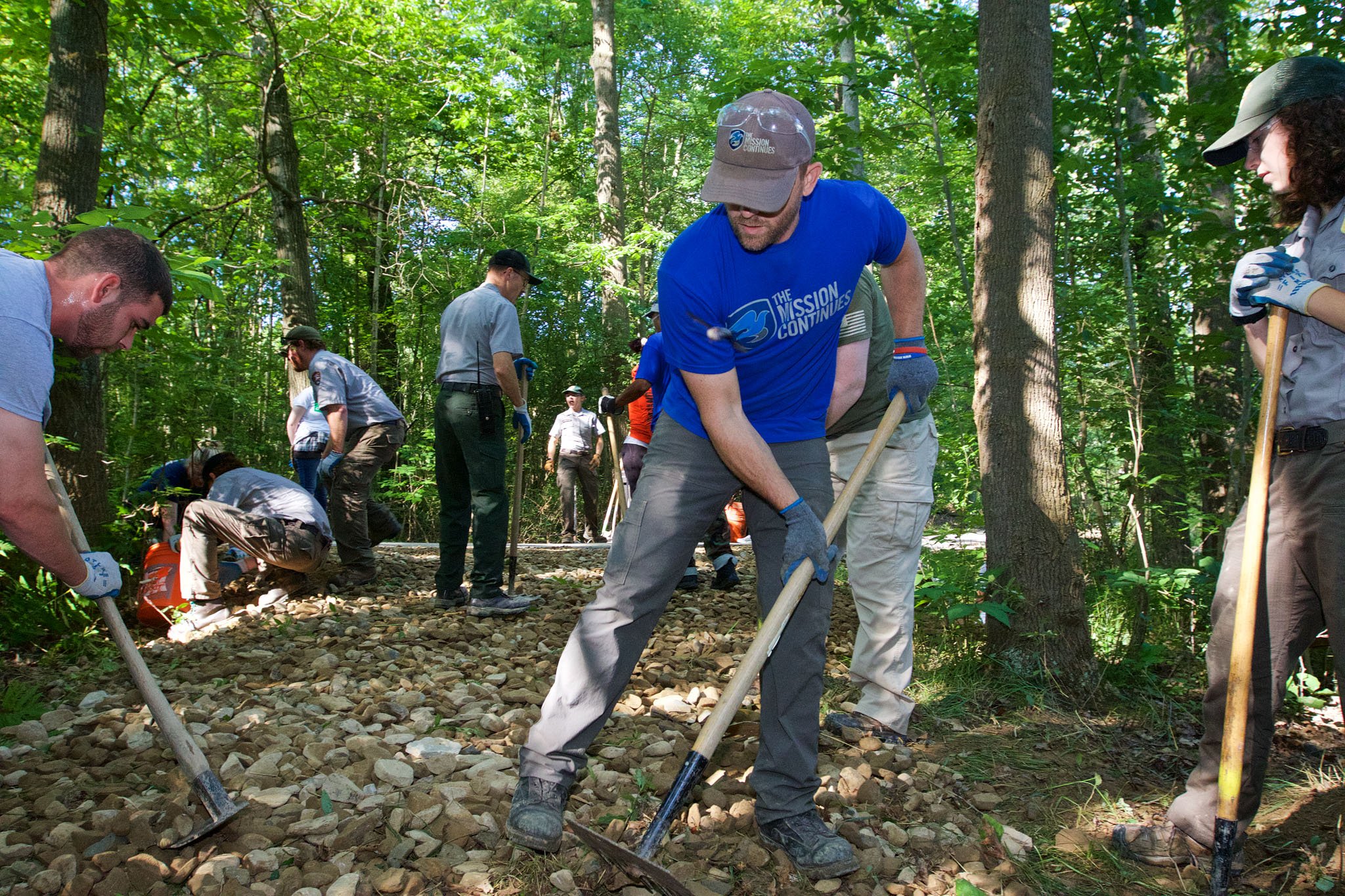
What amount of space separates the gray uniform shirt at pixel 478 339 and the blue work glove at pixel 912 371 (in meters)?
3.02

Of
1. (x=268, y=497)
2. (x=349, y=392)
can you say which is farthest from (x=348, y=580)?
(x=349, y=392)

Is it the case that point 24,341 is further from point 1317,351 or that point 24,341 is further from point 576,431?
point 576,431

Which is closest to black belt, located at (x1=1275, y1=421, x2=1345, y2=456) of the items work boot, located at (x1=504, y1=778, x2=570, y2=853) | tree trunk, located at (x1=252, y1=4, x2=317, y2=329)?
work boot, located at (x1=504, y1=778, x2=570, y2=853)

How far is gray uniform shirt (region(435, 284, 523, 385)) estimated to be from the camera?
567 cm

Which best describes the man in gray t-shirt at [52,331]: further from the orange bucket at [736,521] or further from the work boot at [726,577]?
the orange bucket at [736,521]

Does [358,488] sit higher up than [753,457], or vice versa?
[753,457]

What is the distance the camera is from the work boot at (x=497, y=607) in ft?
18.3

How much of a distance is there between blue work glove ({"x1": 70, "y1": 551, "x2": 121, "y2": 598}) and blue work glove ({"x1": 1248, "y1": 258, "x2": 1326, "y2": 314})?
337 cm

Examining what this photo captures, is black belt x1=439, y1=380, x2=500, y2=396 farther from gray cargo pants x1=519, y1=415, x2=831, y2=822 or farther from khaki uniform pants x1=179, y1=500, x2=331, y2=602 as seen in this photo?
gray cargo pants x1=519, y1=415, x2=831, y2=822

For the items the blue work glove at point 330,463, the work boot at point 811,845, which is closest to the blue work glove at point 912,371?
the work boot at point 811,845

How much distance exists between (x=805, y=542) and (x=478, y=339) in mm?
3715

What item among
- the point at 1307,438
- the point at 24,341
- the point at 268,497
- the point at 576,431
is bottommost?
the point at 268,497

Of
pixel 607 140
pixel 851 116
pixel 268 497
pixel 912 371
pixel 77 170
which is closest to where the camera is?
pixel 912 371

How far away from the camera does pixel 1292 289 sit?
2.30m
